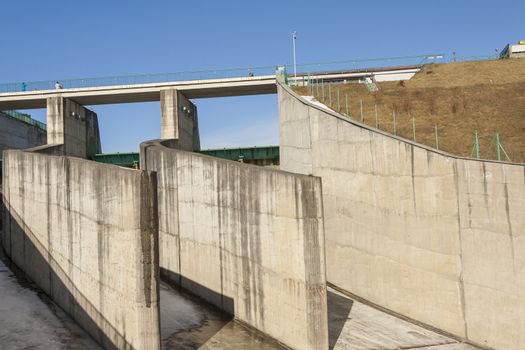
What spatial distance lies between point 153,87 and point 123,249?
25.4 m

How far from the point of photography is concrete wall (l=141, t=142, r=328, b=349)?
13711 mm

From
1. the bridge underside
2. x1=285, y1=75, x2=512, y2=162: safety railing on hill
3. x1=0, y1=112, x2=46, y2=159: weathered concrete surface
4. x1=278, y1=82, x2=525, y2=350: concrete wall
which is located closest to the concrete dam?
x1=278, y1=82, x2=525, y2=350: concrete wall

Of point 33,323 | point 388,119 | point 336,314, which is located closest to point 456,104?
point 388,119

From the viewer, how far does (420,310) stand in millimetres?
17672

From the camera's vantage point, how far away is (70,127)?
37156 millimetres

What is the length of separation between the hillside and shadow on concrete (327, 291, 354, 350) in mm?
8341

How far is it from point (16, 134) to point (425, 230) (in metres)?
43.2

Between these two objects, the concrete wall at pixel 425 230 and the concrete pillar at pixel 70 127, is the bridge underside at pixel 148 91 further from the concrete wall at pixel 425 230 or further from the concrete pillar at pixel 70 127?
the concrete wall at pixel 425 230

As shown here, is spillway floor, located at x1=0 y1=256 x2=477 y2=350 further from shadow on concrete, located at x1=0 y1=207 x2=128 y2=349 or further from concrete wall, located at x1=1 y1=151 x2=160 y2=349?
concrete wall, located at x1=1 y1=151 x2=160 y2=349

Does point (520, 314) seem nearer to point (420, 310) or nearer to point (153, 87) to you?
point (420, 310)

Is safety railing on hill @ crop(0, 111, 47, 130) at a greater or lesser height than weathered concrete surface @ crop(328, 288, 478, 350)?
greater

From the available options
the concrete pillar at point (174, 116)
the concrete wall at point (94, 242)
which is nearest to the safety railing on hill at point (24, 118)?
the concrete pillar at point (174, 116)

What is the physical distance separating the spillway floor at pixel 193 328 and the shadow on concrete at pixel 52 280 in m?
0.28

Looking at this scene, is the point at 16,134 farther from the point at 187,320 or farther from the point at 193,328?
the point at 193,328
